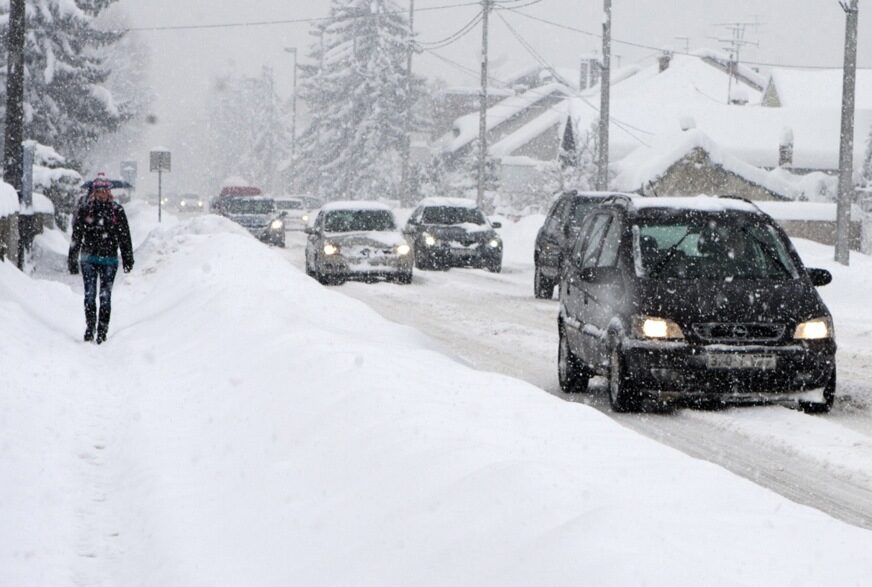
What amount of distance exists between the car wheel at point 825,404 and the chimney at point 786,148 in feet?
197

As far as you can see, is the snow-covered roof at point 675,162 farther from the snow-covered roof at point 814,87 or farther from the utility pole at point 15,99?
the utility pole at point 15,99

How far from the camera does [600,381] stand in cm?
1331

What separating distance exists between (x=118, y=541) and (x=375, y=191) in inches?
2850

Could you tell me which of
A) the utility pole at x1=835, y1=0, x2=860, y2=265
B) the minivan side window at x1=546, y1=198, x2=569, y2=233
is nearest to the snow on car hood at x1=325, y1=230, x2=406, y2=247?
the minivan side window at x1=546, y1=198, x2=569, y2=233

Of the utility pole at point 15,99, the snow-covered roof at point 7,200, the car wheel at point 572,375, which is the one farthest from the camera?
the utility pole at point 15,99

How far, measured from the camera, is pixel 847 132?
93.0 ft

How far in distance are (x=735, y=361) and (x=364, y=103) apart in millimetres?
69634

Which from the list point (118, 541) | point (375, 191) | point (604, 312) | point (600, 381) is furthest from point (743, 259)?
point (375, 191)

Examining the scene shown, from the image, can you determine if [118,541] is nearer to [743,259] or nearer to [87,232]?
[743,259]

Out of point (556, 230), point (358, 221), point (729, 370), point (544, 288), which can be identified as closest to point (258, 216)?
point (358, 221)

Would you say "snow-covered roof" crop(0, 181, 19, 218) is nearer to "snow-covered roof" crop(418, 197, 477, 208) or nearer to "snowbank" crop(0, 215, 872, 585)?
"snowbank" crop(0, 215, 872, 585)

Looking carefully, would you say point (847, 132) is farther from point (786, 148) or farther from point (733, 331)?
point (786, 148)

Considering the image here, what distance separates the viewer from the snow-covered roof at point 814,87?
76938mm

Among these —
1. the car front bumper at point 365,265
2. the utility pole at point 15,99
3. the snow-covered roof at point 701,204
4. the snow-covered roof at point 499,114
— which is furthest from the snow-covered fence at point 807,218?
the snow-covered roof at point 499,114
